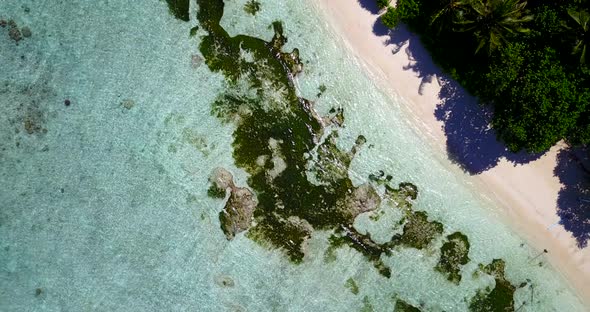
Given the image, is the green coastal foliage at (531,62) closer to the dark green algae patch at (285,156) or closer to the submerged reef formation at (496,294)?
the submerged reef formation at (496,294)

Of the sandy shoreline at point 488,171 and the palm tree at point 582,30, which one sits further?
the sandy shoreline at point 488,171

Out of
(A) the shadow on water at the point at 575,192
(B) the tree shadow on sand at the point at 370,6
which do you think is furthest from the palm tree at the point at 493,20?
(A) the shadow on water at the point at 575,192

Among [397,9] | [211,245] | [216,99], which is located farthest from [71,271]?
[397,9]

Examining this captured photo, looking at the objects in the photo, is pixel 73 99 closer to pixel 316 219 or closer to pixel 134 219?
pixel 134 219

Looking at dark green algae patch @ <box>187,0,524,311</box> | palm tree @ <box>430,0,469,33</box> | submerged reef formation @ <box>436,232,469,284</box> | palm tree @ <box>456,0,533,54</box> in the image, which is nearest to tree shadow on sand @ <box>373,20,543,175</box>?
palm tree @ <box>430,0,469,33</box>

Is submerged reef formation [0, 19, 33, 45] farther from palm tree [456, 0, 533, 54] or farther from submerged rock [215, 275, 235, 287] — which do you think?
palm tree [456, 0, 533, 54]
